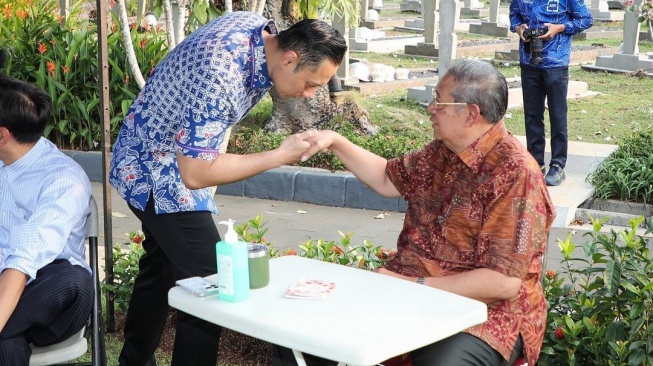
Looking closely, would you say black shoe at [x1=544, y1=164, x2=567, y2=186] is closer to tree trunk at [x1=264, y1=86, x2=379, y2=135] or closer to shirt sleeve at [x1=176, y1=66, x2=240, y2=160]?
tree trunk at [x1=264, y1=86, x2=379, y2=135]

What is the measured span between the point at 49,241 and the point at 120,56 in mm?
5347

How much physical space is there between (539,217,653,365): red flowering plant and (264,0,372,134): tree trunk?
4.54 m

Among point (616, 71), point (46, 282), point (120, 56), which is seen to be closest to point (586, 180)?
point (120, 56)

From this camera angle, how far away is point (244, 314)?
8.71 feet

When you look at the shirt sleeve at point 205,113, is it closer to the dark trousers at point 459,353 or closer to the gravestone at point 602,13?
the dark trousers at point 459,353

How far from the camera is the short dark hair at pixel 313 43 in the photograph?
3.17 meters

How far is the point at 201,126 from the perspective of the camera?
3.17 m

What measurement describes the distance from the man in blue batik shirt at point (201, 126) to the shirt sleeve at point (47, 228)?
0.19m

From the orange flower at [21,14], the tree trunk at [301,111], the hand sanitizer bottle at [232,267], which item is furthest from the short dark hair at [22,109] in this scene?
the orange flower at [21,14]

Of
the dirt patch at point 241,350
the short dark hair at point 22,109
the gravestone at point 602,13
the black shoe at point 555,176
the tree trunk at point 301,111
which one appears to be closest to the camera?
the short dark hair at point 22,109

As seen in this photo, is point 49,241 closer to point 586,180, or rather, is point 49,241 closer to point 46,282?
point 46,282

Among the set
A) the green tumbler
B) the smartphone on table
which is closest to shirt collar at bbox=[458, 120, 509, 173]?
the green tumbler

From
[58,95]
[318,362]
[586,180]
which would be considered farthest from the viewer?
[58,95]

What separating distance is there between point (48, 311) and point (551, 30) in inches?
Answer: 182
